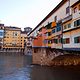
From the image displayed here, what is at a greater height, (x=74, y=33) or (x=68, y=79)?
(x=74, y=33)

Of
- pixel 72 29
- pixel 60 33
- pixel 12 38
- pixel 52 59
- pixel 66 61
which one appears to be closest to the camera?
pixel 72 29

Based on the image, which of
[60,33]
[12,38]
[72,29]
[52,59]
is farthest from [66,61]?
[12,38]

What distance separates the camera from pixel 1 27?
11556cm

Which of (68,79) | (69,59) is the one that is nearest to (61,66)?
(69,59)

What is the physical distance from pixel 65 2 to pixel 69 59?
15533 mm

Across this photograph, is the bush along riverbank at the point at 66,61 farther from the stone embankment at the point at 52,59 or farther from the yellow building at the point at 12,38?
the yellow building at the point at 12,38

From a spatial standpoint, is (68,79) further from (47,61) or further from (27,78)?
(47,61)

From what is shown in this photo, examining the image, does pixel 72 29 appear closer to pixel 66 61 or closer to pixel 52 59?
pixel 52 59

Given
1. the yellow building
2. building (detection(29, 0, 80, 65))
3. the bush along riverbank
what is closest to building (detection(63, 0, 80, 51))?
building (detection(29, 0, 80, 65))

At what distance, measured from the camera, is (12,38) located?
12388 cm

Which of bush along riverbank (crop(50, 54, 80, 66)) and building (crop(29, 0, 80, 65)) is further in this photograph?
bush along riverbank (crop(50, 54, 80, 66))

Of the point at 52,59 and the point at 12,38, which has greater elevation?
the point at 12,38

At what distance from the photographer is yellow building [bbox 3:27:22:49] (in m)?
121

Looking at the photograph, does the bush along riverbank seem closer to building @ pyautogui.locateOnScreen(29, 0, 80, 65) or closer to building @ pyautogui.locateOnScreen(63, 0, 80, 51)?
building @ pyautogui.locateOnScreen(29, 0, 80, 65)
